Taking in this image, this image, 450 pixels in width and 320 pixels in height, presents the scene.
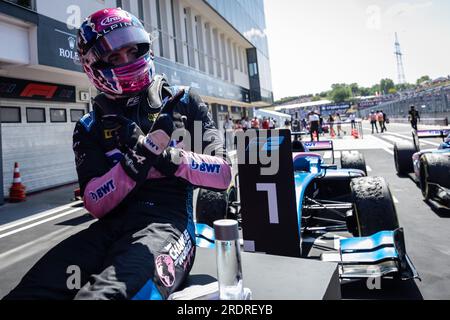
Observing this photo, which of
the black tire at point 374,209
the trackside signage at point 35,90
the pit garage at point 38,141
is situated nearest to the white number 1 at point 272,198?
the black tire at point 374,209

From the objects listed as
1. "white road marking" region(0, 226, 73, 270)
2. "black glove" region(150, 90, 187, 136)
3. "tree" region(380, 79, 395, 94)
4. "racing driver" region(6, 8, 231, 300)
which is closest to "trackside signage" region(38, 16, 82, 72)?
"white road marking" region(0, 226, 73, 270)

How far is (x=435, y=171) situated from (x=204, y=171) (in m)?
4.12

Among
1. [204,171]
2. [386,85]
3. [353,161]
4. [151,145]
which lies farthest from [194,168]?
[386,85]

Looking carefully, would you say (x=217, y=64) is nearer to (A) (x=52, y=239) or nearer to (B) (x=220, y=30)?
(B) (x=220, y=30)

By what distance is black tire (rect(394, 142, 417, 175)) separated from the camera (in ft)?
22.7

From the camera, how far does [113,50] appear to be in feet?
5.65

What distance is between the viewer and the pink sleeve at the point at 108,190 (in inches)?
58.2

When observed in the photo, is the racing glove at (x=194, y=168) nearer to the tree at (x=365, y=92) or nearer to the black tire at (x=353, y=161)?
the black tire at (x=353, y=161)

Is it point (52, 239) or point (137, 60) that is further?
point (52, 239)

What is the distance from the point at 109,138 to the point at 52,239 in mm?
3433

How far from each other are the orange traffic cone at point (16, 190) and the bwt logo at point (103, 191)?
7103 millimetres

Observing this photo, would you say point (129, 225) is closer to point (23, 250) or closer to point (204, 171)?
point (204, 171)

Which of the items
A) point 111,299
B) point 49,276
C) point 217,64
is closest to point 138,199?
point 49,276
